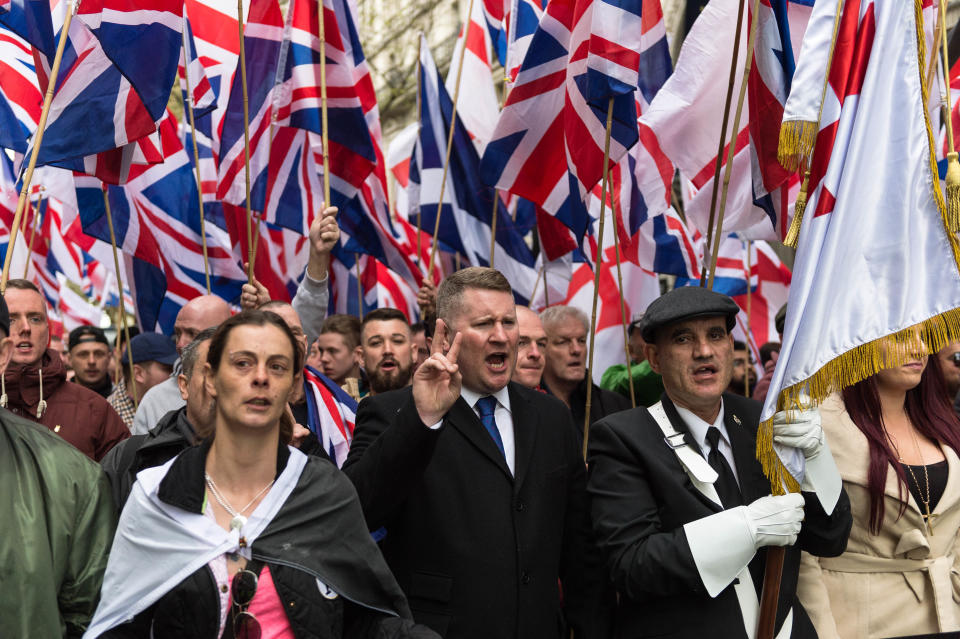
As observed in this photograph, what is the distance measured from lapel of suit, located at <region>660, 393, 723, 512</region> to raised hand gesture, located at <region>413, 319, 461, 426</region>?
0.72 m

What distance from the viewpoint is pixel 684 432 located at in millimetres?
3564

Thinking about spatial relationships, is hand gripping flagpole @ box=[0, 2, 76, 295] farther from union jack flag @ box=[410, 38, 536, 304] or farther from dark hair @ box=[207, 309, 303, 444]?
union jack flag @ box=[410, 38, 536, 304]

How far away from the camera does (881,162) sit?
11.6 feet

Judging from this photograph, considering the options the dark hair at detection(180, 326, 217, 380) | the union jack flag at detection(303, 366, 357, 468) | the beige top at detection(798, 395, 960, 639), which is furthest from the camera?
the union jack flag at detection(303, 366, 357, 468)

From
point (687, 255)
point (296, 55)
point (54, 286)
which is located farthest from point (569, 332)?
point (54, 286)

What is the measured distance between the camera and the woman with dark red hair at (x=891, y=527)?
12.0 feet

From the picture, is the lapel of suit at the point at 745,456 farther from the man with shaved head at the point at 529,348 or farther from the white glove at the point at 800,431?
the man with shaved head at the point at 529,348

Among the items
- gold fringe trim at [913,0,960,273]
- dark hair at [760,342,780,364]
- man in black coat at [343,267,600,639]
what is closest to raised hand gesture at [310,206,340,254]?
man in black coat at [343,267,600,639]

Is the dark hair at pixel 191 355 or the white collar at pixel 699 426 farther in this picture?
the dark hair at pixel 191 355

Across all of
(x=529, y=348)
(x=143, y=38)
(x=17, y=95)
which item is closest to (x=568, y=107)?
(x=529, y=348)

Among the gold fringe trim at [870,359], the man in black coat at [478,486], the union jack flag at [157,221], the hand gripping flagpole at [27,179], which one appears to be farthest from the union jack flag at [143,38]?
the gold fringe trim at [870,359]

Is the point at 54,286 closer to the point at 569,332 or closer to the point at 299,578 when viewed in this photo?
the point at 569,332

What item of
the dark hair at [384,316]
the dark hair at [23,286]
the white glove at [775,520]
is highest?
the dark hair at [23,286]

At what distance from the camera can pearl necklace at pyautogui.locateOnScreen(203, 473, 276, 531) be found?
2854 millimetres
